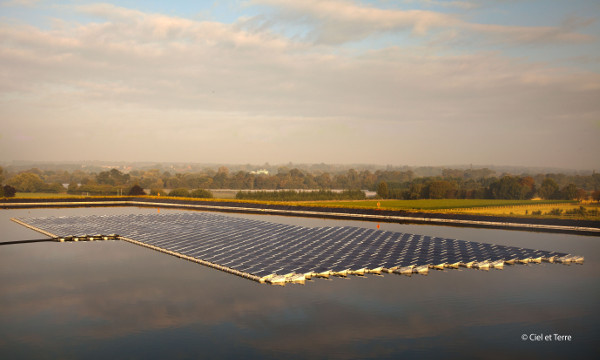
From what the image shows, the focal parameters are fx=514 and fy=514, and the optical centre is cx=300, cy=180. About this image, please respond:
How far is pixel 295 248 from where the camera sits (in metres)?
30.6

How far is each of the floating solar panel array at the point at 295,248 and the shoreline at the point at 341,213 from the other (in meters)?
11.3

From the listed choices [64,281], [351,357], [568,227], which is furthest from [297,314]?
[568,227]

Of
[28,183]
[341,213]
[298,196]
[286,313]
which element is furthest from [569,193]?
[28,183]

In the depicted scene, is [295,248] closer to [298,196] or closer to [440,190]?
[298,196]

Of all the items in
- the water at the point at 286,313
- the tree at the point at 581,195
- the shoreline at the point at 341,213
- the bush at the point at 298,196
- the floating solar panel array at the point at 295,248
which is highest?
the tree at the point at 581,195

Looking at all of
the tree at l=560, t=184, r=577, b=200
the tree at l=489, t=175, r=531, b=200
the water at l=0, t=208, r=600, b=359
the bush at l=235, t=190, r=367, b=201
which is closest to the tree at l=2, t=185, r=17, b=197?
the bush at l=235, t=190, r=367, b=201

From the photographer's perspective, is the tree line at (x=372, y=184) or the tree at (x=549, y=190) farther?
the tree line at (x=372, y=184)

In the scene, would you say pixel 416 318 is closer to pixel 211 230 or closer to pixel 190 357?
pixel 190 357

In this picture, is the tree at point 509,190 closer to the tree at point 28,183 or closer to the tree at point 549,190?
the tree at point 549,190

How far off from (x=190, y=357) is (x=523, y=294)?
44.7 feet

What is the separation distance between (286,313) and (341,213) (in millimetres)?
37974

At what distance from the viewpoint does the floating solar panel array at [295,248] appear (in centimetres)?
2462

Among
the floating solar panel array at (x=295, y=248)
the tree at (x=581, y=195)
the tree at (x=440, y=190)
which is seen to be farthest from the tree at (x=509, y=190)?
the floating solar panel array at (x=295, y=248)

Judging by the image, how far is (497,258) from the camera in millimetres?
27688
